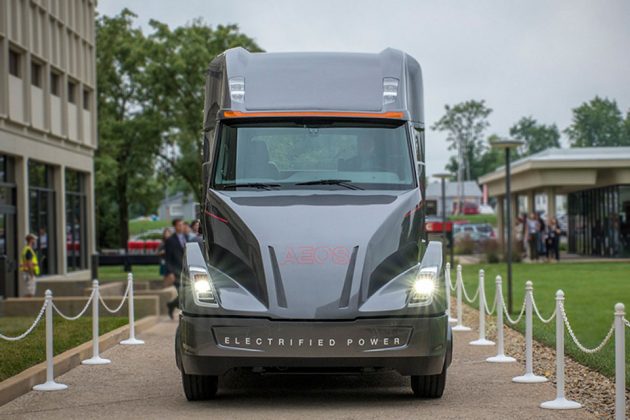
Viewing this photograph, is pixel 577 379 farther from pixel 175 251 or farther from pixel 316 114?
pixel 175 251

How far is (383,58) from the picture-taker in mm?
11859

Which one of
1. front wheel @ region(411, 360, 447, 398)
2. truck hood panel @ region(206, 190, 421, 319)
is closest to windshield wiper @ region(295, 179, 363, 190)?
truck hood panel @ region(206, 190, 421, 319)

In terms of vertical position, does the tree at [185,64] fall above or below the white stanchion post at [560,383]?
above

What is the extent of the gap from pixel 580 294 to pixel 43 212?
1834 cm

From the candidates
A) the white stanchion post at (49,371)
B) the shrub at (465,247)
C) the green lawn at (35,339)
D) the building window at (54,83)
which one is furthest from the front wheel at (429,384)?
the shrub at (465,247)

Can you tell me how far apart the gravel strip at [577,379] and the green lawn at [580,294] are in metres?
0.19

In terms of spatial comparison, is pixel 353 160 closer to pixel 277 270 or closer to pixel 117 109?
pixel 277 270

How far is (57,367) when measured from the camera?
13562 mm

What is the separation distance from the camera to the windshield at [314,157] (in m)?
11.1

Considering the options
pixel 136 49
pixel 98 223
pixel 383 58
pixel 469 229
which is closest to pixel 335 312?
pixel 383 58

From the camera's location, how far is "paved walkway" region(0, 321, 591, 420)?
400 inches

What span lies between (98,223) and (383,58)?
60964 mm

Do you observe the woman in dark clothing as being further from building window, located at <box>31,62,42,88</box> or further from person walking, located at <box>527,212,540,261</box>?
building window, located at <box>31,62,42,88</box>

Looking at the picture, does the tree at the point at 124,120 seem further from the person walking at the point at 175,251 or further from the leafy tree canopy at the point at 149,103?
the person walking at the point at 175,251
